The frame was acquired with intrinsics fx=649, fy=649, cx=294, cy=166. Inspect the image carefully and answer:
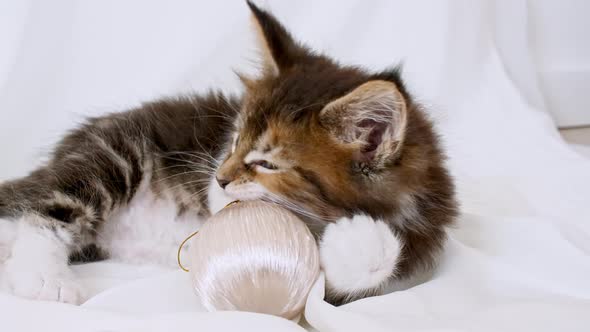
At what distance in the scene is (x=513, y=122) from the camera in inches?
136

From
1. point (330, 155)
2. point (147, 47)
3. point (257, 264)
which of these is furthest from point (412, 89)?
point (257, 264)

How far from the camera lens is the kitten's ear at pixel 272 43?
200cm

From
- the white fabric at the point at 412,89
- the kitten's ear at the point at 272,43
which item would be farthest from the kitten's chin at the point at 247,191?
the kitten's ear at the point at 272,43

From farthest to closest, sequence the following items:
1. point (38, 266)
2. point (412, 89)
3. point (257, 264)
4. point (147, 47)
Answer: point (147, 47) → point (412, 89) → point (38, 266) → point (257, 264)

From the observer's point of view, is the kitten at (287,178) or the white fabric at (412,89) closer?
the kitten at (287,178)

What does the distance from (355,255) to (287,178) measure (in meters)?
0.27

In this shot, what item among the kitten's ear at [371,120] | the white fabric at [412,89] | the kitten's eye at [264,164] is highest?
the kitten's ear at [371,120]

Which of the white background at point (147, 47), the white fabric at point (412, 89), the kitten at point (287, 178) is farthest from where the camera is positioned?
the white background at point (147, 47)

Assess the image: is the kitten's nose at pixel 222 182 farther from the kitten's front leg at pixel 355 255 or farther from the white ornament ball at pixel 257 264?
the kitten's front leg at pixel 355 255

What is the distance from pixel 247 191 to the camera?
1.74 meters

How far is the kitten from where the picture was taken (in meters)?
1.67

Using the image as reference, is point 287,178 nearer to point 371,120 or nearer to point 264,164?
point 264,164

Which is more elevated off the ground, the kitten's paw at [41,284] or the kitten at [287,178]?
the kitten at [287,178]

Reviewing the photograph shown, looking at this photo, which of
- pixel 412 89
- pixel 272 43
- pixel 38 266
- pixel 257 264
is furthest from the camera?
pixel 412 89
